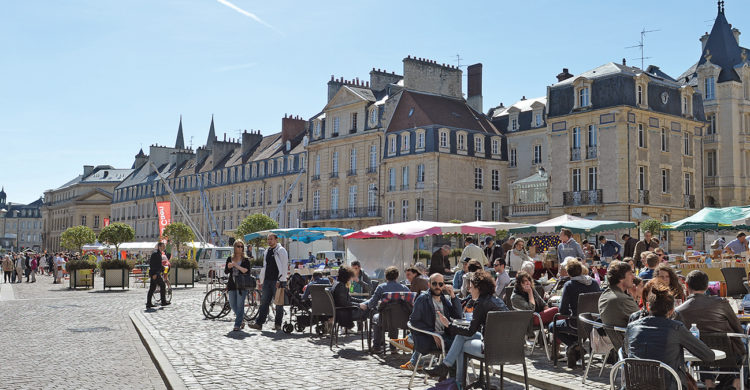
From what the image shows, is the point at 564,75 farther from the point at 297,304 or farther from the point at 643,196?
the point at 297,304

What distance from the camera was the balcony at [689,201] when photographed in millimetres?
36062

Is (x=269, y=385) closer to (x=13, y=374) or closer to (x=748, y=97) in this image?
(x=13, y=374)

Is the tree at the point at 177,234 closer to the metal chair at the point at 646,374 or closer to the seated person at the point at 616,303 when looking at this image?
the seated person at the point at 616,303

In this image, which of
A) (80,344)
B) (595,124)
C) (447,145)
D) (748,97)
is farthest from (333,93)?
(80,344)

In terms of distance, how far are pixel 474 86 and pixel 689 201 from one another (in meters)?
17.5

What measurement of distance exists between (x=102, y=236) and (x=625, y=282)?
126 ft

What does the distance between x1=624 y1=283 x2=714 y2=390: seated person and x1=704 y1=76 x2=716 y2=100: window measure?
39.5 metres

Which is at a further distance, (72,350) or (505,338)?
(72,350)

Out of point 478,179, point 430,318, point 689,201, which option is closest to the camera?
point 430,318

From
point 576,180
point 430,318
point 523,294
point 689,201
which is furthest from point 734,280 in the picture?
point 689,201

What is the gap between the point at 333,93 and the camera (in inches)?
2159

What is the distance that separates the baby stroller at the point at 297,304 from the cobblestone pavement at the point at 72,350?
8.70 ft

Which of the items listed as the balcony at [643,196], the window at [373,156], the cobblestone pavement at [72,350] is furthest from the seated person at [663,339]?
the window at [373,156]

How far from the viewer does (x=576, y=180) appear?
35500 mm
